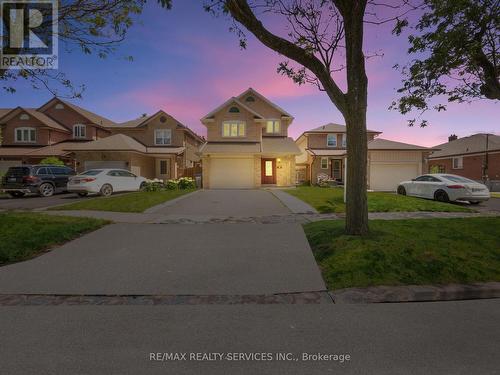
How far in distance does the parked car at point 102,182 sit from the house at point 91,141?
7765 mm

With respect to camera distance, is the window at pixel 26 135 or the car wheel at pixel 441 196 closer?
the car wheel at pixel 441 196

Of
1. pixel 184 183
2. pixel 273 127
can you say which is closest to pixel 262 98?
pixel 273 127

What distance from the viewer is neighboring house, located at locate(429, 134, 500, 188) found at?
105 ft

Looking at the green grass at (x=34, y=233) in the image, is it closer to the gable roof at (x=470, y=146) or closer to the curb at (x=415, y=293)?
the curb at (x=415, y=293)

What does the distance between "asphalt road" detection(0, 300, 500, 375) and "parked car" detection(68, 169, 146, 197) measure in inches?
573

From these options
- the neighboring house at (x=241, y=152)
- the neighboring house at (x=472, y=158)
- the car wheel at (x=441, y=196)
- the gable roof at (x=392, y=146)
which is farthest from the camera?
the neighboring house at (x=472, y=158)

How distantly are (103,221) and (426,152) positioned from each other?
25.8 meters

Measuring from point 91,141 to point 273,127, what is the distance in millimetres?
19356

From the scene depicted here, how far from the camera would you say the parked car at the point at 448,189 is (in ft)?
46.5

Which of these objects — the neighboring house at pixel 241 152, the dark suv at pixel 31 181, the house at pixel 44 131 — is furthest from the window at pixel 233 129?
the house at pixel 44 131

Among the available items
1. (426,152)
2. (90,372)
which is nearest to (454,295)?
(90,372)

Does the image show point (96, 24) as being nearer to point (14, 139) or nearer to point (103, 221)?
point (103, 221)

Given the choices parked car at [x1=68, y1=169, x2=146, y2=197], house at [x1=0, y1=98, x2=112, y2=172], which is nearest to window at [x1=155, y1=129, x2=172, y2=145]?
house at [x1=0, y1=98, x2=112, y2=172]

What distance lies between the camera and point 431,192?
15594 mm
